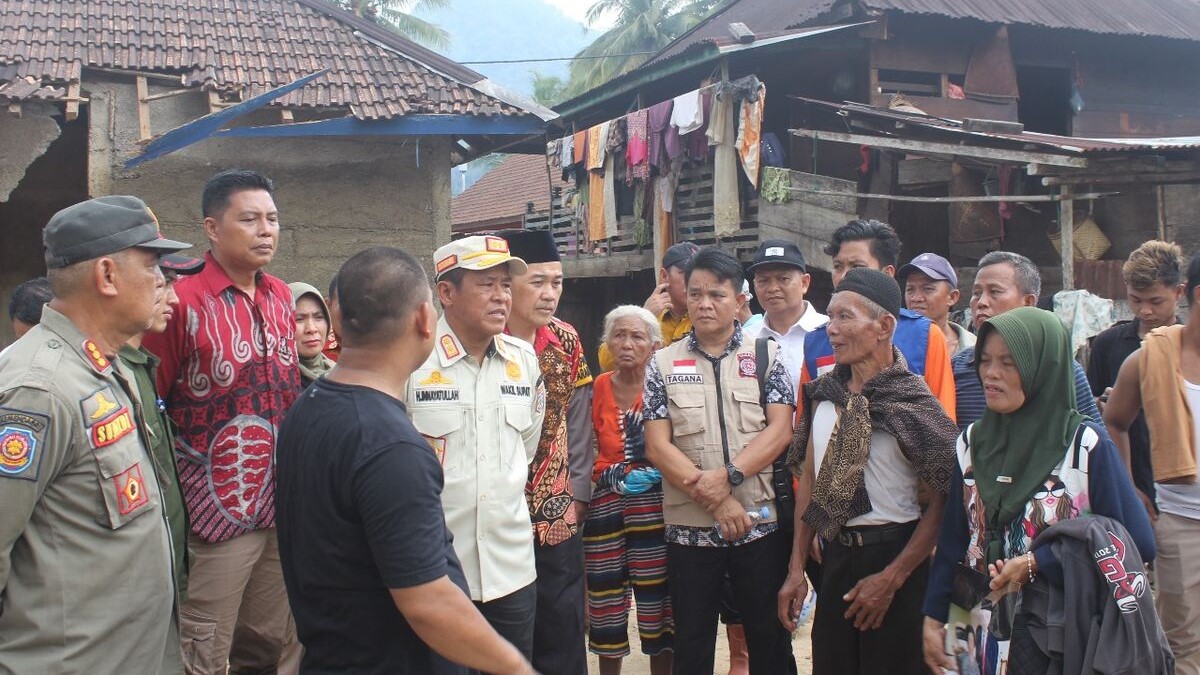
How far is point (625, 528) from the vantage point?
4676 mm

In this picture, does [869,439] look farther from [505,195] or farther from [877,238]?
[505,195]

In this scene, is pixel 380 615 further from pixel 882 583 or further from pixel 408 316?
pixel 882 583

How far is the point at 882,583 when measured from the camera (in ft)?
11.5

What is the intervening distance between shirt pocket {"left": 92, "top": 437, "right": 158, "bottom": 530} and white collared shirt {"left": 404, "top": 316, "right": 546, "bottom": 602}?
0.88 m

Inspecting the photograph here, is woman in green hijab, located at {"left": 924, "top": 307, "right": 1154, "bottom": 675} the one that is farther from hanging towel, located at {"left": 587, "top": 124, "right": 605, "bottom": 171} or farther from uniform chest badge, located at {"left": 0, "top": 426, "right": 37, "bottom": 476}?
hanging towel, located at {"left": 587, "top": 124, "right": 605, "bottom": 171}

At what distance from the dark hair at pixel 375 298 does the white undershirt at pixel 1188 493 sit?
3.24m

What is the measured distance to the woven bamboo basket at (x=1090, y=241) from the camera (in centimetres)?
1055

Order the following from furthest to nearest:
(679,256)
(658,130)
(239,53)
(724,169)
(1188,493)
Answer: (658,130) < (724,169) < (239,53) < (679,256) < (1188,493)

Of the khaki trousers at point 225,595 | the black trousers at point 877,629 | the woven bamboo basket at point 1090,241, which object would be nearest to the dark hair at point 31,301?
the khaki trousers at point 225,595

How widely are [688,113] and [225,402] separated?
971cm

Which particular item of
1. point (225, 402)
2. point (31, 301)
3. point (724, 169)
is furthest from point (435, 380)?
point (724, 169)

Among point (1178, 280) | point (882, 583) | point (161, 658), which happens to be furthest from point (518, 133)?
point (161, 658)

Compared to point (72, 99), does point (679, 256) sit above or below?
below

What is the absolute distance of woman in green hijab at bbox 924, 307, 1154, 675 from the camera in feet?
9.34
